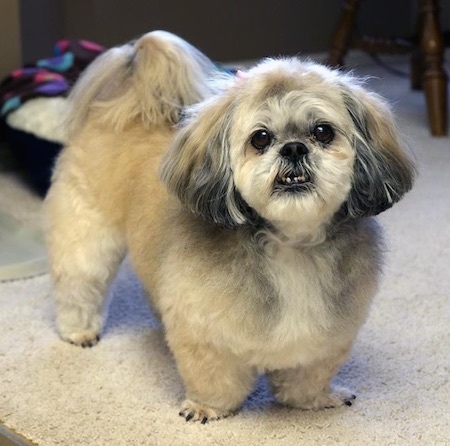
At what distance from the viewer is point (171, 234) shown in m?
1.35

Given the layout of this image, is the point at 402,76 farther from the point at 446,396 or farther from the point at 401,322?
the point at 446,396

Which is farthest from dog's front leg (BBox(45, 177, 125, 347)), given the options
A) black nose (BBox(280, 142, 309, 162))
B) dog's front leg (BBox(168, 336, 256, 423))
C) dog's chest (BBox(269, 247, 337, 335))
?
black nose (BBox(280, 142, 309, 162))

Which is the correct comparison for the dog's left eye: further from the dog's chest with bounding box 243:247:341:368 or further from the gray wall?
the gray wall

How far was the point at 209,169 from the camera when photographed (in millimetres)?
1193

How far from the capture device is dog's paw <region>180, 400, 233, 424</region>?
4.52 feet

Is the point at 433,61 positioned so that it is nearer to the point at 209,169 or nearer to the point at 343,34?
the point at 343,34

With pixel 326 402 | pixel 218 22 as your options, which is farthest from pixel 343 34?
pixel 326 402

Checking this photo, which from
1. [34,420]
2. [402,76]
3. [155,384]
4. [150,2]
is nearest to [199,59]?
[155,384]

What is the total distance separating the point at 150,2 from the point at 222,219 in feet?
7.53

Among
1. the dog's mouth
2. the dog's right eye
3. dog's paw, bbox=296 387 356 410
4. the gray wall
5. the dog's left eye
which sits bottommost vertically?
the gray wall

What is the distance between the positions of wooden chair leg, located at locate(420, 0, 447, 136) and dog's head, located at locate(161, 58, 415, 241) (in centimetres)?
166

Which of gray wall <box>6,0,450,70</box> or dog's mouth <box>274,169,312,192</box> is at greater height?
dog's mouth <box>274,169,312,192</box>

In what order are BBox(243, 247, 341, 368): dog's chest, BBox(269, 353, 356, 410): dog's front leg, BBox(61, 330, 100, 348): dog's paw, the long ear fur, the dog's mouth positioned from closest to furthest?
the dog's mouth < BBox(243, 247, 341, 368): dog's chest < BBox(269, 353, 356, 410): dog's front leg < the long ear fur < BBox(61, 330, 100, 348): dog's paw

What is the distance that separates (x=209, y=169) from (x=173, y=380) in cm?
47
